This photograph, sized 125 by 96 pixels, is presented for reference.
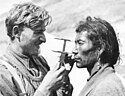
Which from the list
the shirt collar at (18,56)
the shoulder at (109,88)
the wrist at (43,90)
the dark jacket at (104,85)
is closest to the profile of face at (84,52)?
the dark jacket at (104,85)

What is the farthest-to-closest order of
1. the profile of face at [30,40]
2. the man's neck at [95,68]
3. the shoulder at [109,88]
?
the profile of face at [30,40] → the man's neck at [95,68] → the shoulder at [109,88]

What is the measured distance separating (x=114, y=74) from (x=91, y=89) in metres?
0.25

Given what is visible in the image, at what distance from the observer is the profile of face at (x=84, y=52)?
17.8 feet

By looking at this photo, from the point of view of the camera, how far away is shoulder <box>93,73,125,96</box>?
17.0 feet

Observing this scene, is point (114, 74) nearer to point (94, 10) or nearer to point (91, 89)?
point (91, 89)

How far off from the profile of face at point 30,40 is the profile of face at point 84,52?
0.45 m

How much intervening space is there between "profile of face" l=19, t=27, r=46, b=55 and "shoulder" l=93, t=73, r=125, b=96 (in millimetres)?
835

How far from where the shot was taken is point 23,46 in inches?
227

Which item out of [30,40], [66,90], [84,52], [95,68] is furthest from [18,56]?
[95,68]

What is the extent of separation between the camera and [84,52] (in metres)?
5.45

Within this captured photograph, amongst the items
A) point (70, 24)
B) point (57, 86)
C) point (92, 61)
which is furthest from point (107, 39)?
point (70, 24)

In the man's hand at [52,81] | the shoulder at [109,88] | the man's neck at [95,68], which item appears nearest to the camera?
the shoulder at [109,88]

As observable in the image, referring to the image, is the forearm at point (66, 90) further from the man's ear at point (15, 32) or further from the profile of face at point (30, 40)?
the man's ear at point (15, 32)

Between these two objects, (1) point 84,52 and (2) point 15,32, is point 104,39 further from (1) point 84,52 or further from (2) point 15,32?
(2) point 15,32
